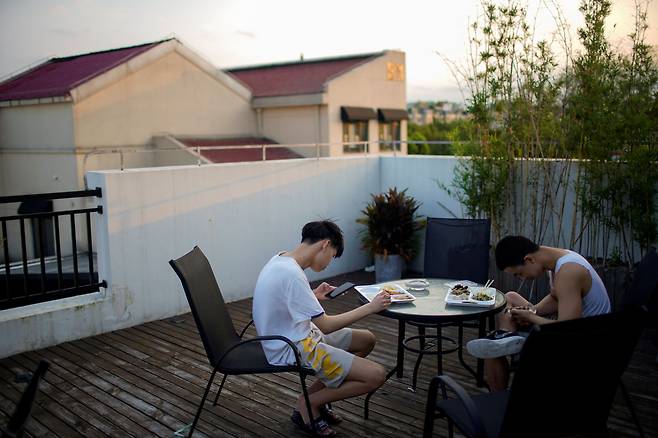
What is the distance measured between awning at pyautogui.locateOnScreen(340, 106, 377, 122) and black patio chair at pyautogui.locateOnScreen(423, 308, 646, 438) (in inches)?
547

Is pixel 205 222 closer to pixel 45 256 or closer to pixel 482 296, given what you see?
pixel 482 296

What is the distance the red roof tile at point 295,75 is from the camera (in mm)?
15812

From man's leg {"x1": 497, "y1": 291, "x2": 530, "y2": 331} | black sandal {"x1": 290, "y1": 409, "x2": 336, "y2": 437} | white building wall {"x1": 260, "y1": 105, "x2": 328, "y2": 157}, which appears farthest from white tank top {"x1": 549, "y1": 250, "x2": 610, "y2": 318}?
white building wall {"x1": 260, "y1": 105, "x2": 328, "y2": 157}

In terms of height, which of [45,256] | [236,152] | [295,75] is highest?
[295,75]

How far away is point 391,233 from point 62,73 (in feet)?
35.1

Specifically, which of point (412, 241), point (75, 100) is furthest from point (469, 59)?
point (75, 100)

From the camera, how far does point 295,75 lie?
17016 mm

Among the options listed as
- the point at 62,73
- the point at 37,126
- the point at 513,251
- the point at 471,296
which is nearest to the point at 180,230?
the point at 471,296

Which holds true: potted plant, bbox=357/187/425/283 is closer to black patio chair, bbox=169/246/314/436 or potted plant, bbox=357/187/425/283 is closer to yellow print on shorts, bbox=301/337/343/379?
black patio chair, bbox=169/246/314/436

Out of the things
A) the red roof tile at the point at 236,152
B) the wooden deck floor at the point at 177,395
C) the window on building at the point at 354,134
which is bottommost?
the wooden deck floor at the point at 177,395

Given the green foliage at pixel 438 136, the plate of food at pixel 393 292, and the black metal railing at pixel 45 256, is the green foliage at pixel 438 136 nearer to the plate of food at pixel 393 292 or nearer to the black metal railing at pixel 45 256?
the plate of food at pixel 393 292

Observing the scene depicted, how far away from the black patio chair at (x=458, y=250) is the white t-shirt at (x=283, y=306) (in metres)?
1.60

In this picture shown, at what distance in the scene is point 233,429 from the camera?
323 centimetres

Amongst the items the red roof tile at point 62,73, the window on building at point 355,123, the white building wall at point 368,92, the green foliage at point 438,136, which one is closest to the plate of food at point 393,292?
the green foliage at point 438,136
